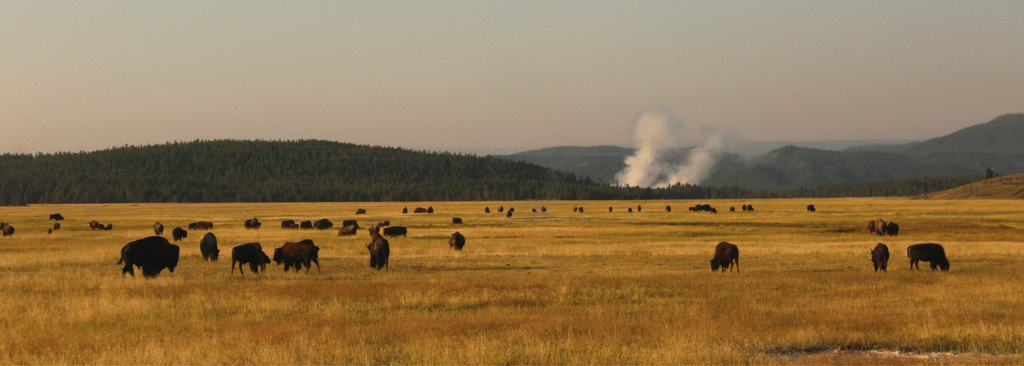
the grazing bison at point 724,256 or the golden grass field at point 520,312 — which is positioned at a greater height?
the grazing bison at point 724,256

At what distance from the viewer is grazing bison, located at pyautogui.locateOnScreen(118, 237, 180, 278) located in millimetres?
24328

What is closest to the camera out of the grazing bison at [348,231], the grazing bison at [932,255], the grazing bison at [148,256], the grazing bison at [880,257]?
the grazing bison at [148,256]

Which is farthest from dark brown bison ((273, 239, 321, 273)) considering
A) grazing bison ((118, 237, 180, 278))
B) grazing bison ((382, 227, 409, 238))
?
grazing bison ((382, 227, 409, 238))

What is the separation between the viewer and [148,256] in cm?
2473

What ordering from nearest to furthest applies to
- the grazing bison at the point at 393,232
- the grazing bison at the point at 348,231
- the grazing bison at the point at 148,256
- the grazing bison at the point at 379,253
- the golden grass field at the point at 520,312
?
the golden grass field at the point at 520,312 < the grazing bison at the point at 148,256 < the grazing bison at the point at 379,253 < the grazing bison at the point at 393,232 < the grazing bison at the point at 348,231

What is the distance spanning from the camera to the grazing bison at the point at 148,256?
2433 cm

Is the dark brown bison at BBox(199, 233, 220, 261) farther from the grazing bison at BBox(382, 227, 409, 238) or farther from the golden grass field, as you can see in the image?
the grazing bison at BBox(382, 227, 409, 238)

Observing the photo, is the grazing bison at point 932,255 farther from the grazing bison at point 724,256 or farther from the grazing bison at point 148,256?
the grazing bison at point 148,256

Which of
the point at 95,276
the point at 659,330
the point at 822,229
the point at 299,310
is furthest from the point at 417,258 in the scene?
the point at 822,229

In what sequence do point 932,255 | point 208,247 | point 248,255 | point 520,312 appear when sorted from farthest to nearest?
point 208,247, point 932,255, point 248,255, point 520,312

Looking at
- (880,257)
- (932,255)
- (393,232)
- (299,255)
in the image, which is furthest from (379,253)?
(393,232)

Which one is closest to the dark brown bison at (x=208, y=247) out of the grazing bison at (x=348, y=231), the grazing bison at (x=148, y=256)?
the grazing bison at (x=148, y=256)

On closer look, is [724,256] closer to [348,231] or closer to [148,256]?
[148,256]

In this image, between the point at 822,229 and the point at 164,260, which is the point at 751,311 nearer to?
the point at 164,260
